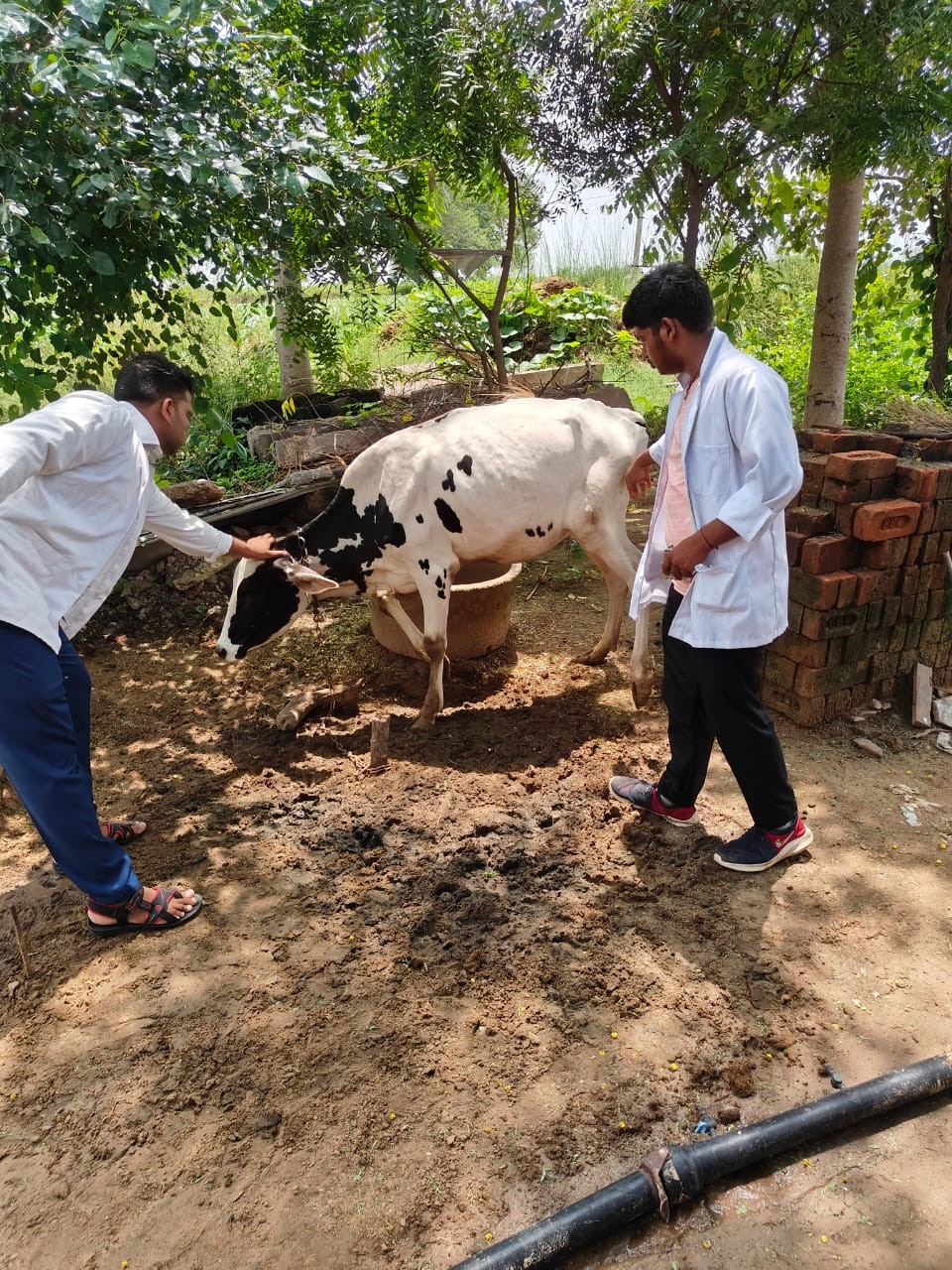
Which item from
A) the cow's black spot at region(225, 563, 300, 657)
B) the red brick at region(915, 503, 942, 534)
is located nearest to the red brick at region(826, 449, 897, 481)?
the red brick at region(915, 503, 942, 534)

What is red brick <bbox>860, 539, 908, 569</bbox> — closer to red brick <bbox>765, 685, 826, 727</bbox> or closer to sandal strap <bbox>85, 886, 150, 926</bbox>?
red brick <bbox>765, 685, 826, 727</bbox>

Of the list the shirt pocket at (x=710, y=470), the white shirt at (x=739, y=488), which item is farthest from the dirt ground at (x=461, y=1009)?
the shirt pocket at (x=710, y=470)

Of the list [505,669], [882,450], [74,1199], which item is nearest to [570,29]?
[882,450]

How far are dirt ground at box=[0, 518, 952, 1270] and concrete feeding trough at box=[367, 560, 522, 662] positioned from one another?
872mm

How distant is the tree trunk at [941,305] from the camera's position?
7609 millimetres

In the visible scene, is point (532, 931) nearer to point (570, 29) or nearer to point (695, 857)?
point (695, 857)

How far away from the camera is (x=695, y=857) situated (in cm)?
319

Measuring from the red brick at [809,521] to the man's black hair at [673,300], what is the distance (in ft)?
5.38

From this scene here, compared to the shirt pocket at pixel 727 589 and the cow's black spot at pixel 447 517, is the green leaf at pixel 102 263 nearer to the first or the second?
the cow's black spot at pixel 447 517

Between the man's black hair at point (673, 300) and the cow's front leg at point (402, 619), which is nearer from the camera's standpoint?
the man's black hair at point (673, 300)

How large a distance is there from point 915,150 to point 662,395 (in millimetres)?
6076

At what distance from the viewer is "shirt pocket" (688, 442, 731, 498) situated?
260 centimetres

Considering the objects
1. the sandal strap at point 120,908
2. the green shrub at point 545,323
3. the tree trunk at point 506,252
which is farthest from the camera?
the green shrub at point 545,323

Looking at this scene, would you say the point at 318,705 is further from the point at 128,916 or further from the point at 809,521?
the point at 809,521
